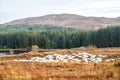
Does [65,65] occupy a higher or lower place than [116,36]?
higher

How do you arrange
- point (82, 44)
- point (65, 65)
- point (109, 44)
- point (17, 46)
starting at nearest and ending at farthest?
point (65, 65) < point (109, 44) < point (82, 44) < point (17, 46)

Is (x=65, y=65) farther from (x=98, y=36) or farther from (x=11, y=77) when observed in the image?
(x=98, y=36)

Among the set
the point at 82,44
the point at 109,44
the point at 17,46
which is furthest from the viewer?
the point at 17,46

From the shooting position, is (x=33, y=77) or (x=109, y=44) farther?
(x=109, y=44)

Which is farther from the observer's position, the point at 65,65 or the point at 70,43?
the point at 70,43

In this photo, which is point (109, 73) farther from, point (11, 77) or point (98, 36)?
point (98, 36)

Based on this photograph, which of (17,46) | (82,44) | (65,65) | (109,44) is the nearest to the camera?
(65,65)

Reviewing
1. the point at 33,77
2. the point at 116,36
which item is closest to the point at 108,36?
the point at 116,36

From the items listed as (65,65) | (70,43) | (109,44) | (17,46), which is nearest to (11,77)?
(65,65)

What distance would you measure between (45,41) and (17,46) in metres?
13.2

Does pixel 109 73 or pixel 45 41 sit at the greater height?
pixel 109 73

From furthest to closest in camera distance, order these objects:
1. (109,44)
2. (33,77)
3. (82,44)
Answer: (82,44)
(109,44)
(33,77)

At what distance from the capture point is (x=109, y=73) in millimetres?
12609

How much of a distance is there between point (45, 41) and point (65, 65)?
117 meters
